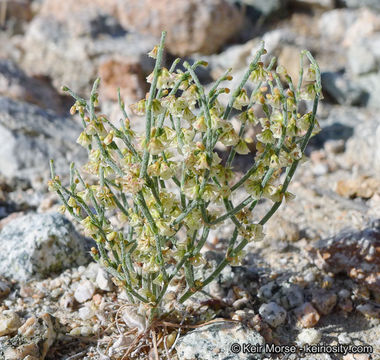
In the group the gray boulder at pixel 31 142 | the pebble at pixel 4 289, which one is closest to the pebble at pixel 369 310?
the pebble at pixel 4 289

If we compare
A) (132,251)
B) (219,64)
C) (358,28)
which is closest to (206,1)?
(219,64)

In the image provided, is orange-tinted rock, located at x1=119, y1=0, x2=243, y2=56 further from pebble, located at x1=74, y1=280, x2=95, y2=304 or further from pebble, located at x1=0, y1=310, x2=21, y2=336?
pebble, located at x1=0, y1=310, x2=21, y2=336

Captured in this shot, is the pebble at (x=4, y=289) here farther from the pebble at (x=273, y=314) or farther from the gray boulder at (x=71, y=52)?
the gray boulder at (x=71, y=52)

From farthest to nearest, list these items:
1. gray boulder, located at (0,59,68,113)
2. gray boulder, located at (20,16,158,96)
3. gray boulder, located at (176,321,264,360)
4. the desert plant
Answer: gray boulder, located at (20,16,158,96), gray boulder, located at (0,59,68,113), gray boulder, located at (176,321,264,360), the desert plant

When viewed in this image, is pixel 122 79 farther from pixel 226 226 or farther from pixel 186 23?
pixel 226 226

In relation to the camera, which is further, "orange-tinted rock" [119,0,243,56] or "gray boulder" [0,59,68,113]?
"orange-tinted rock" [119,0,243,56]

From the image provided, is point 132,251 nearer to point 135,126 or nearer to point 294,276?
point 294,276

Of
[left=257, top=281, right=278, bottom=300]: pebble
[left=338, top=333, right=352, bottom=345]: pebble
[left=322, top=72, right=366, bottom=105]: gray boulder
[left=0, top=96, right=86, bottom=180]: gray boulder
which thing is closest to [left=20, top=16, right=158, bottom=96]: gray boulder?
[left=0, top=96, right=86, bottom=180]: gray boulder

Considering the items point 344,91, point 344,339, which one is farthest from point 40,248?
point 344,91
